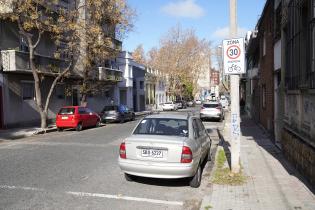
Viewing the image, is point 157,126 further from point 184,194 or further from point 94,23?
point 94,23

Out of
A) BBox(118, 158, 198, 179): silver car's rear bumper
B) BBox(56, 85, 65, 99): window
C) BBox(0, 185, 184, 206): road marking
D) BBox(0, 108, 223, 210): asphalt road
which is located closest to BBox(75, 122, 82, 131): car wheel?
BBox(56, 85, 65, 99): window

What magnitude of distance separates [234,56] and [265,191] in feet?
10.5

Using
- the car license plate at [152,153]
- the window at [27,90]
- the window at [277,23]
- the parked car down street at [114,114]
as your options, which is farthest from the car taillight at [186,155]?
the parked car down street at [114,114]

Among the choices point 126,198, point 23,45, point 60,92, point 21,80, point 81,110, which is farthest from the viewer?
point 60,92

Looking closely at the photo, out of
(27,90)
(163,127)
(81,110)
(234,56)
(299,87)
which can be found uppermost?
(234,56)

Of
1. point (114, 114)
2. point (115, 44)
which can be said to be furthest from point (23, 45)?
point (115, 44)

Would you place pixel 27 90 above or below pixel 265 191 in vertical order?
above

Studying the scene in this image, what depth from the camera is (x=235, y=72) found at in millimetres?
8758

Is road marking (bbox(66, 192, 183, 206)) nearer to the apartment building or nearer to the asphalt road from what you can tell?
the asphalt road

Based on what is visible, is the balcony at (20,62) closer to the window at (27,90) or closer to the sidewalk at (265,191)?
the window at (27,90)

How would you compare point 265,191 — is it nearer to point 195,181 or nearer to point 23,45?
point 195,181

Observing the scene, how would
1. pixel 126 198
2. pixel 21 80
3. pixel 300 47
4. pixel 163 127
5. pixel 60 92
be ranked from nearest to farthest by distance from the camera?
pixel 126 198 < pixel 163 127 < pixel 300 47 < pixel 21 80 < pixel 60 92

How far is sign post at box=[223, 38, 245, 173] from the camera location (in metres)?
8.76

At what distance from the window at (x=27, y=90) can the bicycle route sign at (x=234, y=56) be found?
19536 millimetres
